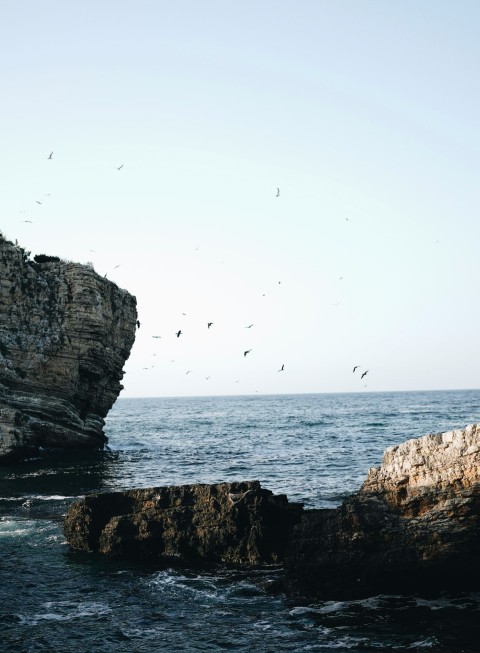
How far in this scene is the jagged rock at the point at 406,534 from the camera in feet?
43.3

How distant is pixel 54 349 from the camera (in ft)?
132

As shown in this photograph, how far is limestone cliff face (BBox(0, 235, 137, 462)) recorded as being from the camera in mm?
37719

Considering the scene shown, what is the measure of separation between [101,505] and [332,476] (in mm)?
14999

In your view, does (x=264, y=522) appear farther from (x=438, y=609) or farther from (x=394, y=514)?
(x=438, y=609)

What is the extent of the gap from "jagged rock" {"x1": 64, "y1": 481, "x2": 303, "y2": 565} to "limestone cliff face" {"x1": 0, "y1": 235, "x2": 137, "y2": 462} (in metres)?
19.2

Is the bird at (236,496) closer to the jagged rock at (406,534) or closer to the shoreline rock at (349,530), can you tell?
the shoreline rock at (349,530)

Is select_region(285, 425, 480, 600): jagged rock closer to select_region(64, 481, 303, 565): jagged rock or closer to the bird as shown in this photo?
select_region(64, 481, 303, 565): jagged rock

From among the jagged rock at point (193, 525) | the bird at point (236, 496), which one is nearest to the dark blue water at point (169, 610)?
the jagged rock at point (193, 525)

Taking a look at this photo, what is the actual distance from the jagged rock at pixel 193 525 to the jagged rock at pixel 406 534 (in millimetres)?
1894

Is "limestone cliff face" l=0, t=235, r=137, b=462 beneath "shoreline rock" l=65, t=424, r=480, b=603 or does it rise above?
above

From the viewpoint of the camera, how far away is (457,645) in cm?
1090

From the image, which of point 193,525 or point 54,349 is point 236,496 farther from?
point 54,349

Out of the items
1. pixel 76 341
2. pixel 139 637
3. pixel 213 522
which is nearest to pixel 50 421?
pixel 76 341

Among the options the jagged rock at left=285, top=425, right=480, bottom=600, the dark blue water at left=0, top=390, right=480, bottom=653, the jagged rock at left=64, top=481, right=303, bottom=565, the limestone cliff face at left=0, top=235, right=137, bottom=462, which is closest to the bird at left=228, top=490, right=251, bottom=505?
the jagged rock at left=64, top=481, right=303, bottom=565
